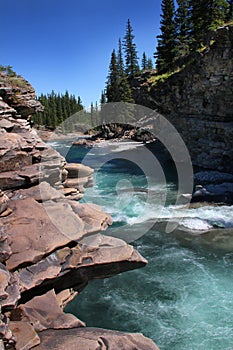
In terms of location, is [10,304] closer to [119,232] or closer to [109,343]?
[109,343]

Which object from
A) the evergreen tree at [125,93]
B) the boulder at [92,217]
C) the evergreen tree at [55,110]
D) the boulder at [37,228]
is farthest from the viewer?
the evergreen tree at [55,110]

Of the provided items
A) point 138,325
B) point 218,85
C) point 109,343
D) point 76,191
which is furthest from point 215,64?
point 109,343

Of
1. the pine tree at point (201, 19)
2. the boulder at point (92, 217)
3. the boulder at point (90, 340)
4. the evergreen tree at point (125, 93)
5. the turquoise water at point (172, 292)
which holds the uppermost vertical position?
the pine tree at point (201, 19)

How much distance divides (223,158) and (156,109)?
20606 mm

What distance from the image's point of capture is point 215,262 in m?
14.6

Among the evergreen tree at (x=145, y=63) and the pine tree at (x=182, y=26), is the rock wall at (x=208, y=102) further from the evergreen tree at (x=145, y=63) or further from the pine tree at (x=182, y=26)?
the evergreen tree at (x=145, y=63)

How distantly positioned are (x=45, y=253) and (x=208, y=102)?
100 feet

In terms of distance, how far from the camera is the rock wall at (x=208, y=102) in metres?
30.5

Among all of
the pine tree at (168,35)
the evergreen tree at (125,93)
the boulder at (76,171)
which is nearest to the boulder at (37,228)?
the boulder at (76,171)

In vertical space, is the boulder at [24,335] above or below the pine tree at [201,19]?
below

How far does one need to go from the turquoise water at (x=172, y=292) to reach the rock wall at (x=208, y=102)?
13.8 metres

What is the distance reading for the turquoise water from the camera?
34.2ft

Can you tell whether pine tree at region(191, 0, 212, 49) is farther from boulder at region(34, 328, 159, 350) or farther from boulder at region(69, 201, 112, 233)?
boulder at region(34, 328, 159, 350)

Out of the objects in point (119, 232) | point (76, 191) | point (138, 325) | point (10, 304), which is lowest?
point (138, 325)
